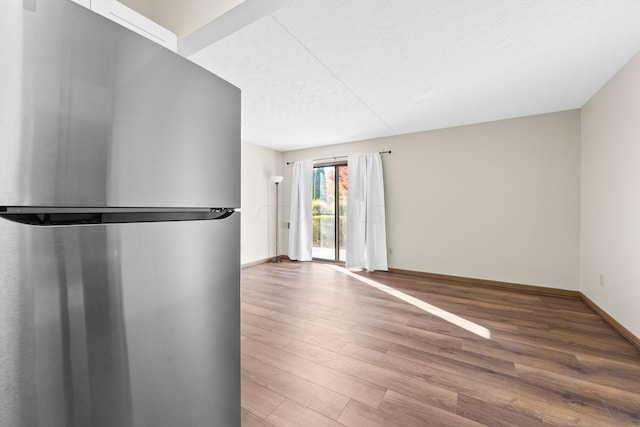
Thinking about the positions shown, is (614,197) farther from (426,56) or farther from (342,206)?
(342,206)

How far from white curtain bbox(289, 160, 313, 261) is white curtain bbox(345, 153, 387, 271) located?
899 mm

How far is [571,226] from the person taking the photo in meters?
3.20

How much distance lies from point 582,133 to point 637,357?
8.28 ft

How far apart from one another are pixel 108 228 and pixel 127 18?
1.13 metres

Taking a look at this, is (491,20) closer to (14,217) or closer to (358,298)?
(14,217)

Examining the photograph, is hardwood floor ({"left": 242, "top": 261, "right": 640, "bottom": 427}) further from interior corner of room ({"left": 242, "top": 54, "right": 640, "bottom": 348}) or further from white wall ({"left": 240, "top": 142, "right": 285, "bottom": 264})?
white wall ({"left": 240, "top": 142, "right": 285, "bottom": 264})

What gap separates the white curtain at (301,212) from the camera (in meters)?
5.16

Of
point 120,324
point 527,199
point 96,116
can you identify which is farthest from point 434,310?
point 96,116

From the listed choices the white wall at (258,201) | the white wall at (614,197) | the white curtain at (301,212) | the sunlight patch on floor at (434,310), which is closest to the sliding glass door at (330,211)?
the white curtain at (301,212)

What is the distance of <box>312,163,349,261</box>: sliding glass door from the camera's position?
5059mm

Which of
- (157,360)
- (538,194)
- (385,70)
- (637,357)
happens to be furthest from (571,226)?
(157,360)

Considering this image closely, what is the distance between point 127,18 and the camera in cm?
112

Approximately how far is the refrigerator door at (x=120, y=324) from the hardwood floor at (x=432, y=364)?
0.89m

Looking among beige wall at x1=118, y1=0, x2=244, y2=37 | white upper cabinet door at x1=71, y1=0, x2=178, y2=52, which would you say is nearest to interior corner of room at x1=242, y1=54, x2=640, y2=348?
beige wall at x1=118, y1=0, x2=244, y2=37
